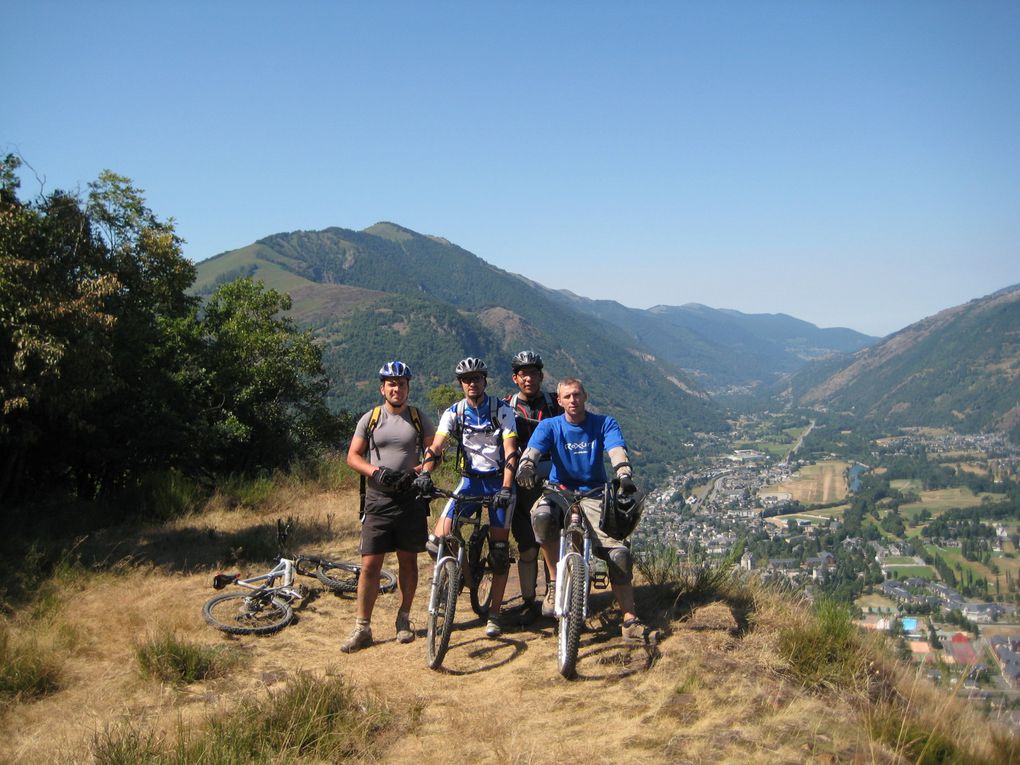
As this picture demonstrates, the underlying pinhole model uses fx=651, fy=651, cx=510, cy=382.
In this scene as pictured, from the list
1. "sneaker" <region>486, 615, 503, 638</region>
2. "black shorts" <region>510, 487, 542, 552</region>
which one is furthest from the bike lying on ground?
"black shorts" <region>510, 487, 542, 552</region>

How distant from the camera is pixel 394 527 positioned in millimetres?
4852

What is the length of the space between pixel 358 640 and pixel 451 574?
102cm

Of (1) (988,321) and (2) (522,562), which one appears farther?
(1) (988,321)

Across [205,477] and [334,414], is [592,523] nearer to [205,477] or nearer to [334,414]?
[205,477]

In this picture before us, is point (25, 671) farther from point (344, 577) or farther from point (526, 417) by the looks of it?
point (526, 417)

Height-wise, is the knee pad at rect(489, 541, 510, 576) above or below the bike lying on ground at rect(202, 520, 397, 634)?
above

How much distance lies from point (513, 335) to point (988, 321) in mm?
129518

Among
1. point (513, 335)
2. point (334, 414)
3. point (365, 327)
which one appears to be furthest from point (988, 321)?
point (334, 414)

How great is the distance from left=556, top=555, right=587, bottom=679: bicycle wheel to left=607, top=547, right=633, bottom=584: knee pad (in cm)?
42

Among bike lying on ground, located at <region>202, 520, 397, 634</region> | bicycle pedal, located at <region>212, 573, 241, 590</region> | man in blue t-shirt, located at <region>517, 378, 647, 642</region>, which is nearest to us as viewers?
man in blue t-shirt, located at <region>517, 378, 647, 642</region>

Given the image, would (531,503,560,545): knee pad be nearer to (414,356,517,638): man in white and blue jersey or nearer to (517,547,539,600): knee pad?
(414,356,517,638): man in white and blue jersey

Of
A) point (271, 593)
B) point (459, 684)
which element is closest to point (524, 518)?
point (459, 684)

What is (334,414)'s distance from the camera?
2092 centimetres

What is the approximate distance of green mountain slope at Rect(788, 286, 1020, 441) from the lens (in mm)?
133375
